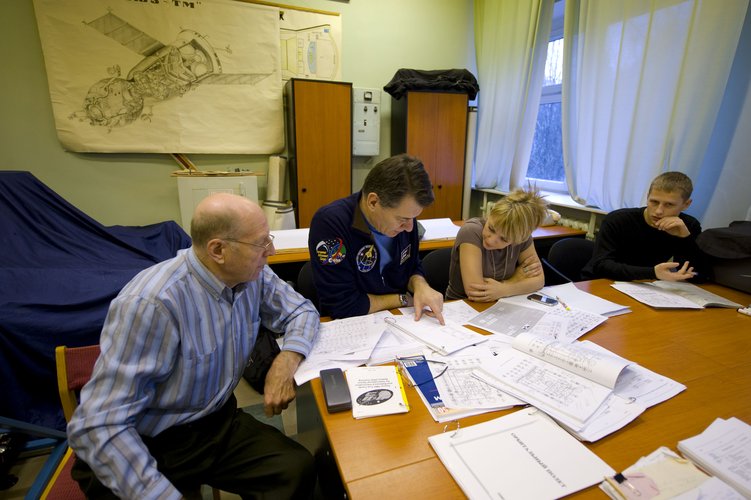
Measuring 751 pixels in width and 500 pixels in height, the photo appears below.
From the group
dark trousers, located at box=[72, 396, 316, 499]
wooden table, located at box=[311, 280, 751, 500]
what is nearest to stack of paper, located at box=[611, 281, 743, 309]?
wooden table, located at box=[311, 280, 751, 500]

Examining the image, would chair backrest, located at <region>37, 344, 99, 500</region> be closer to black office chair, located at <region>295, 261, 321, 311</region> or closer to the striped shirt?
the striped shirt

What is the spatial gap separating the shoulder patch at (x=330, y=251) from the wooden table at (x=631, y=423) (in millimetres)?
546

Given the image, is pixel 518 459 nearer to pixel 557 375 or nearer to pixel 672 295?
pixel 557 375

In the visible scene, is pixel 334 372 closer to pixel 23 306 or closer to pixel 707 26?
pixel 23 306

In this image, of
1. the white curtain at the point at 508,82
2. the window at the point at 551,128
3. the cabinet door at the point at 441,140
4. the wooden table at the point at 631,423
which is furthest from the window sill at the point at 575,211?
the wooden table at the point at 631,423

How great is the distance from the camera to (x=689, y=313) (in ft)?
5.02

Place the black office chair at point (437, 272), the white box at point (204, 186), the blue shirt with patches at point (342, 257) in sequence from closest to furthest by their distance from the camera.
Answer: the blue shirt with patches at point (342, 257) → the black office chair at point (437, 272) → the white box at point (204, 186)

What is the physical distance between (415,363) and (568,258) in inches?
65.7

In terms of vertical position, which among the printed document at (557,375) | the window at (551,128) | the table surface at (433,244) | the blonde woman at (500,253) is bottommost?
the table surface at (433,244)

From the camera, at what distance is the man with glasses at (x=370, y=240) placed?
135 cm

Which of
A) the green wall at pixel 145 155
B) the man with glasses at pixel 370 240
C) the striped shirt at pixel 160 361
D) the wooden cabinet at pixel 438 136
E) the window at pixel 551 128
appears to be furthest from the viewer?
the wooden cabinet at pixel 438 136

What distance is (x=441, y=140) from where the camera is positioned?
12.8 ft

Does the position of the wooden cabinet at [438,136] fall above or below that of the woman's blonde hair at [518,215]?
above

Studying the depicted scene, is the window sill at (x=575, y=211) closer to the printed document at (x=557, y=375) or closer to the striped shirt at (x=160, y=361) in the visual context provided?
the printed document at (x=557, y=375)
